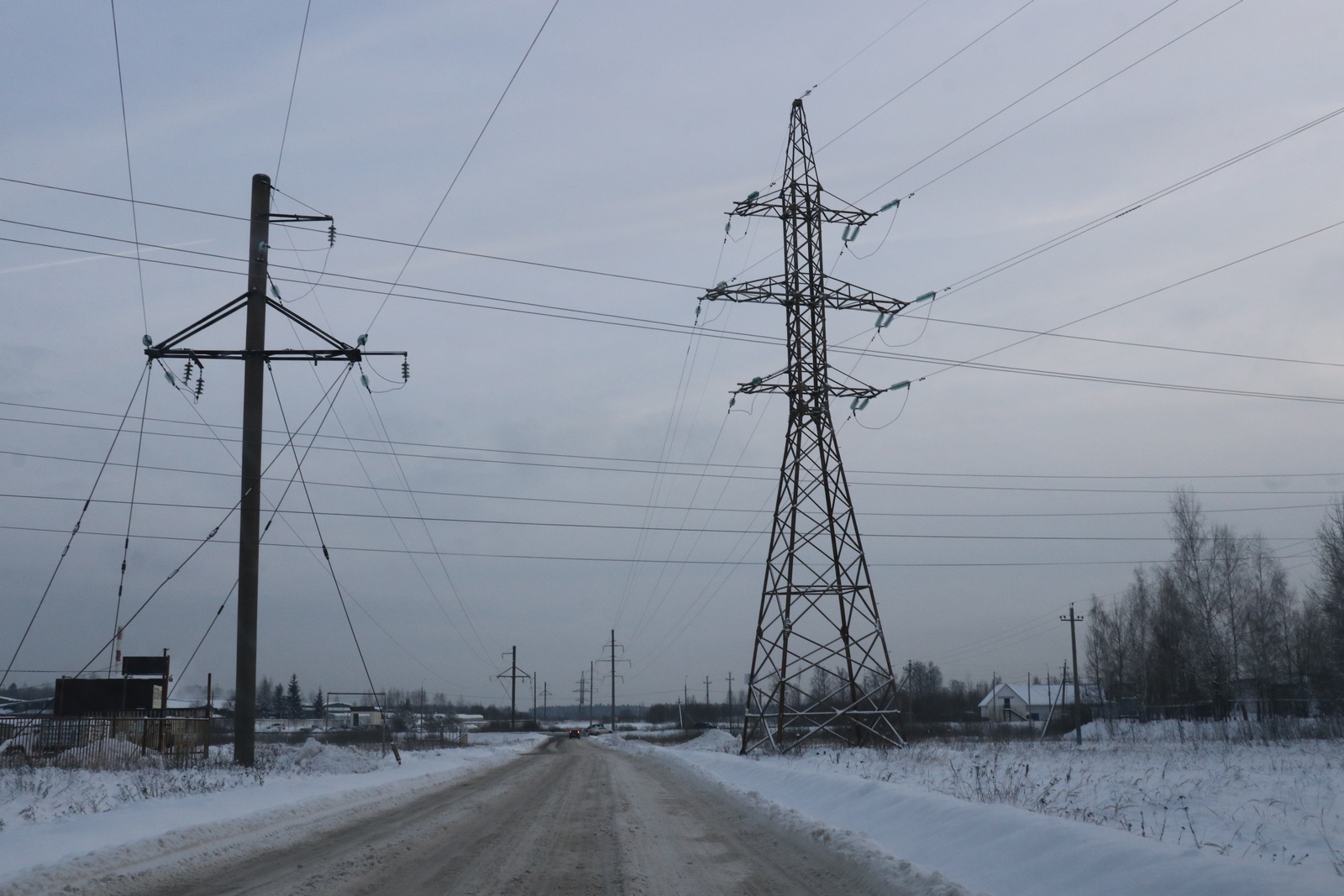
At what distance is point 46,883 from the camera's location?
7.96 m

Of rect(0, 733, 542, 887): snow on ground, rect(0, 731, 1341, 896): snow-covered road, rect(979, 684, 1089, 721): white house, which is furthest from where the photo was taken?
rect(979, 684, 1089, 721): white house

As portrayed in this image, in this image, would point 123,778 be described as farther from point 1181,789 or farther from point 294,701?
point 294,701

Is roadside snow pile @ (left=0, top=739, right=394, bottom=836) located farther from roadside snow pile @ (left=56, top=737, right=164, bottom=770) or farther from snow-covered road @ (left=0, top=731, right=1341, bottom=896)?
snow-covered road @ (left=0, top=731, right=1341, bottom=896)

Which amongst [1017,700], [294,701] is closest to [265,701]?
[294,701]

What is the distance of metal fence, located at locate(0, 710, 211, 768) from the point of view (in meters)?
23.7

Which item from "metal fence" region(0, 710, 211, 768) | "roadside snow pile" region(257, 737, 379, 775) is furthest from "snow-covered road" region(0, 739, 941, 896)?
"metal fence" region(0, 710, 211, 768)

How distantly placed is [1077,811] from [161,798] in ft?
46.5

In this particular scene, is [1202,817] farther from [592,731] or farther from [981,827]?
[592,731]

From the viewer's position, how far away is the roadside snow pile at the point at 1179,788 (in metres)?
10.8

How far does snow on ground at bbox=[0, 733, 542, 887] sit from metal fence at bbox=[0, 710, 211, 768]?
1.58m

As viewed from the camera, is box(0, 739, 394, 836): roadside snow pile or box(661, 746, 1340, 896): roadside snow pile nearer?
box(661, 746, 1340, 896): roadside snow pile

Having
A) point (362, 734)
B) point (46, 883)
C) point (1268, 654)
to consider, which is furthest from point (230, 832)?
point (1268, 654)

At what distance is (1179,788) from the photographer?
642 inches

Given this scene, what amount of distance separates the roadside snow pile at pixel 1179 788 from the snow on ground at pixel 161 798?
32.7 ft
